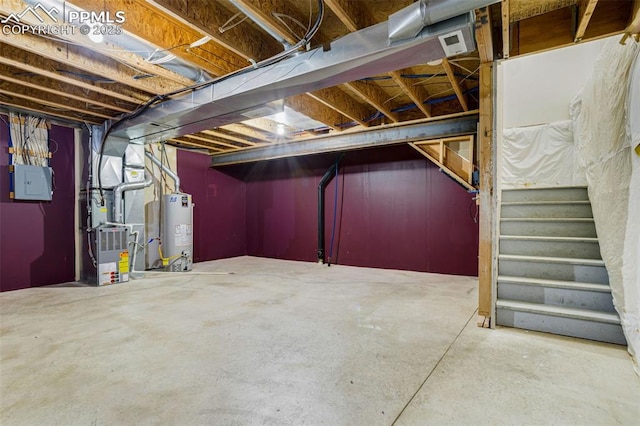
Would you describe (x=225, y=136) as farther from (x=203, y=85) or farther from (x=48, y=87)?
(x=48, y=87)

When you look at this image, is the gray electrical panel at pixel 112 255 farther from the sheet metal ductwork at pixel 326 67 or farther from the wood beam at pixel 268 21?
the wood beam at pixel 268 21

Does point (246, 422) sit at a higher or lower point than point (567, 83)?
lower

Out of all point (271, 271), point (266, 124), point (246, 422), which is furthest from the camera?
point (271, 271)

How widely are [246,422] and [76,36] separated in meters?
2.87

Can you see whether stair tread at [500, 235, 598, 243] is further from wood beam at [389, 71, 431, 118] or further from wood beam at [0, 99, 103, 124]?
wood beam at [0, 99, 103, 124]

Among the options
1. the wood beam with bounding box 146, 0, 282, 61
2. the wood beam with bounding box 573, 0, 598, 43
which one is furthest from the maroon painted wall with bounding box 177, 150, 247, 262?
the wood beam with bounding box 573, 0, 598, 43

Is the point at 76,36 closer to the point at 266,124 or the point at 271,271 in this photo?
the point at 266,124

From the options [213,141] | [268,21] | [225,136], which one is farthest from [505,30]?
[213,141]

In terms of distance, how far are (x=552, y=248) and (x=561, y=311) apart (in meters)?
0.71

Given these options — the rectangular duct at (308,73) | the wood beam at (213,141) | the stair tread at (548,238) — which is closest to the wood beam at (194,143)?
the wood beam at (213,141)

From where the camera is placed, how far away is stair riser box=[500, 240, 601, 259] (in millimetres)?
2658

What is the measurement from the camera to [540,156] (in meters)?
4.28

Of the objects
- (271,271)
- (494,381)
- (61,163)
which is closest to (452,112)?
(494,381)

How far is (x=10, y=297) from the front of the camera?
350cm
